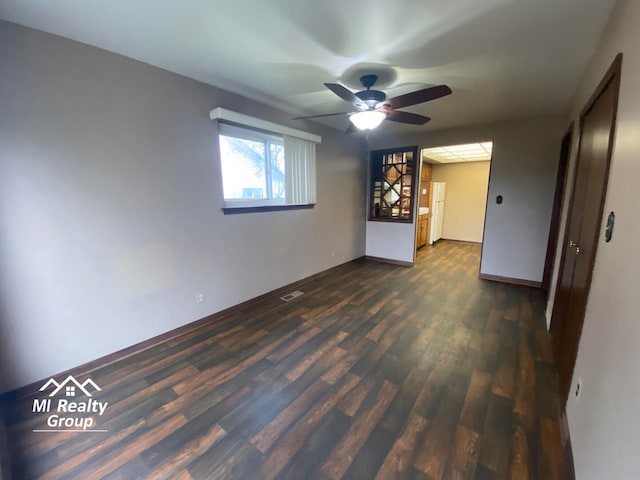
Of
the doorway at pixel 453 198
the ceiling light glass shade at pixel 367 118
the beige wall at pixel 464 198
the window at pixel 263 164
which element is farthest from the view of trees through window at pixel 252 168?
the beige wall at pixel 464 198

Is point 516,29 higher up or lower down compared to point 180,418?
higher up

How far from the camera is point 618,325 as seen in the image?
1015 millimetres

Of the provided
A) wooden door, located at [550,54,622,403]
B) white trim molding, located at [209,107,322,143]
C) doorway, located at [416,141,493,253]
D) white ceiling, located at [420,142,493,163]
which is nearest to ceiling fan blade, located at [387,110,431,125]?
wooden door, located at [550,54,622,403]

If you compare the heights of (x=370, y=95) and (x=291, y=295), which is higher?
(x=370, y=95)

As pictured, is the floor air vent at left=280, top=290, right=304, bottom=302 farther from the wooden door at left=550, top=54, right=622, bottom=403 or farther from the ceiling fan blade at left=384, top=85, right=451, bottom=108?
the wooden door at left=550, top=54, right=622, bottom=403

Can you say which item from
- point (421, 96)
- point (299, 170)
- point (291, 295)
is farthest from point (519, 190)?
point (291, 295)

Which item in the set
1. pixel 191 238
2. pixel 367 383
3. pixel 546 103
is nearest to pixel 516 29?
pixel 546 103

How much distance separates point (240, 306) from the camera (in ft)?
10.1

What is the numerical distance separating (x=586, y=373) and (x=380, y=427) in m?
1.11

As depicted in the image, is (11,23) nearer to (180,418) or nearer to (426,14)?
(426,14)

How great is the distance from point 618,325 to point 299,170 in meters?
3.23

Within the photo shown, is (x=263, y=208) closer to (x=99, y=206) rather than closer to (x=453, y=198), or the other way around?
(x=99, y=206)

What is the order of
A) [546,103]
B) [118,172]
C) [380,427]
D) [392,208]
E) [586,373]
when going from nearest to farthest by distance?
[586,373], [380,427], [118,172], [546,103], [392,208]

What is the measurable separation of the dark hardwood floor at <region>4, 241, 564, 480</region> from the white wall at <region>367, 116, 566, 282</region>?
4.30ft
